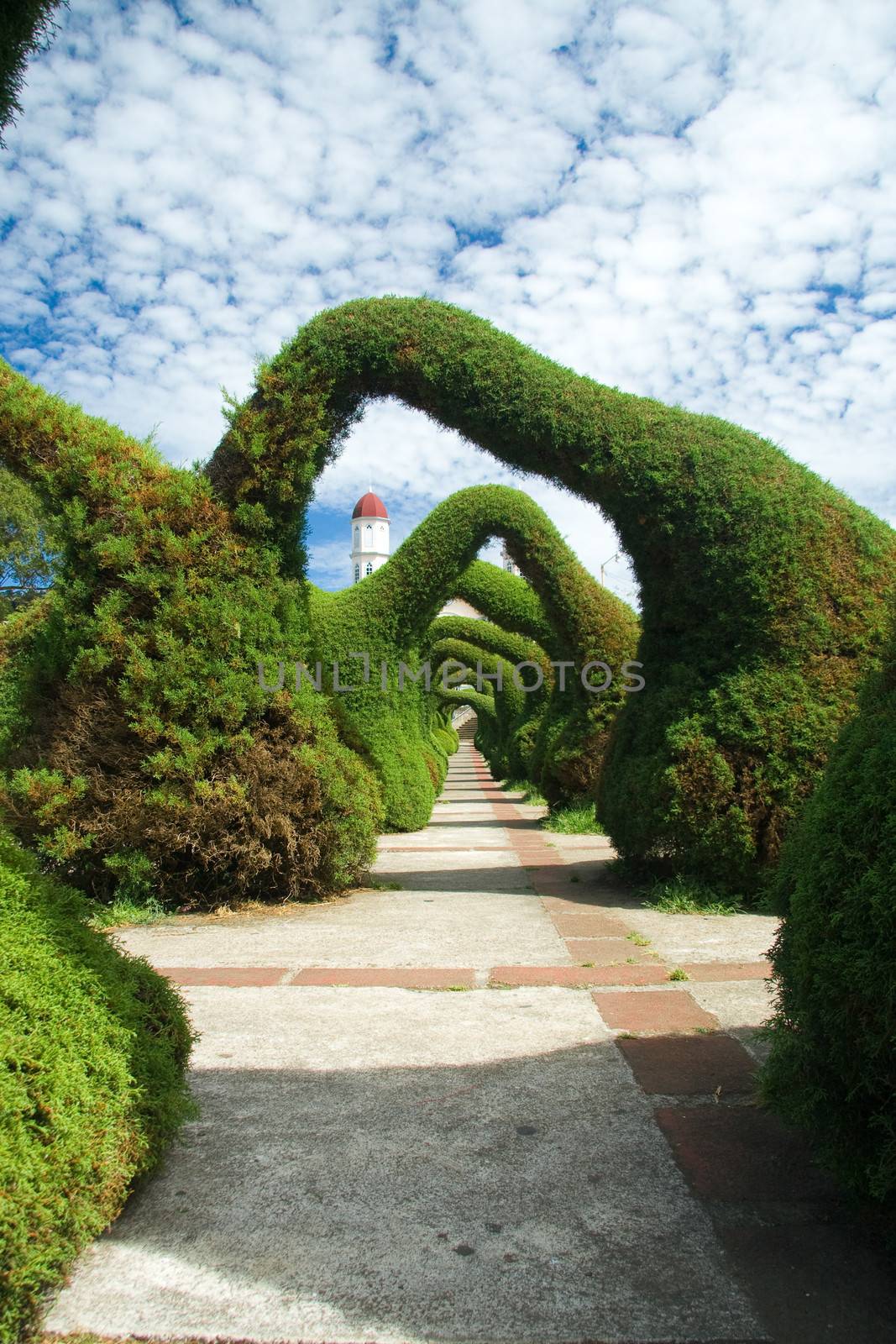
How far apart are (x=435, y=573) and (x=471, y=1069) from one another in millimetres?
8121

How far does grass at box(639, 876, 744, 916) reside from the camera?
18.4 ft

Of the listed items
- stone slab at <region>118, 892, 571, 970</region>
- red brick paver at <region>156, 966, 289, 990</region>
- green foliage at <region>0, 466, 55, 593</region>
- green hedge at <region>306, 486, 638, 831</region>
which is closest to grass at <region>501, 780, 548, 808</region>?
green hedge at <region>306, 486, 638, 831</region>

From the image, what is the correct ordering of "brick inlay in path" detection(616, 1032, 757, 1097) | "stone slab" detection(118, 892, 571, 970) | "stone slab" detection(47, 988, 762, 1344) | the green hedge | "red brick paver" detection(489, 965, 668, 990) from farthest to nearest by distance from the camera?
the green hedge, "stone slab" detection(118, 892, 571, 970), "red brick paver" detection(489, 965, 668, 990), "brick inlay in path" detection(616, 1032, 757, 1097), "stone slab" detection(47, 988, 762, 1344)

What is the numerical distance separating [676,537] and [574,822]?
5.97m

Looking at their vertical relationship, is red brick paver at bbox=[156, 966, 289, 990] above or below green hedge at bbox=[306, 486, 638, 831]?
below

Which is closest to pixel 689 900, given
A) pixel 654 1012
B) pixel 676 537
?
pixel 654 1012

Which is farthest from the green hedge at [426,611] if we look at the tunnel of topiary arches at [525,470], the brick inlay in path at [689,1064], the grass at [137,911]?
the brick inlay in path at [689,1064]

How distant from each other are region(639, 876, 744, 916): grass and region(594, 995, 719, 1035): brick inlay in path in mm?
1927

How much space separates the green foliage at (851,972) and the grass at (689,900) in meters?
3.63

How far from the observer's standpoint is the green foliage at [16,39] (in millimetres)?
2096

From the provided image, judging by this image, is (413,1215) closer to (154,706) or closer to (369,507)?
(154,706)

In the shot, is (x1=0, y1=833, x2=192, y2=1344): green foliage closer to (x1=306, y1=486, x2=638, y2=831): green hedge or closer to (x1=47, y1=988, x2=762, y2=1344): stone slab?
(x1=47, y1=988, x2=762, y2=1344): stone slab

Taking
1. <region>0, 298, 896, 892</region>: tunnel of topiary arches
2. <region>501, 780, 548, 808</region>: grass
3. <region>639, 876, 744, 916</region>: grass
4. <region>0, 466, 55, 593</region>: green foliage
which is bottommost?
<region>501, 780, 548, 808</region>: grass

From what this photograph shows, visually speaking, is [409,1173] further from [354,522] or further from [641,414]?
[354,522]
